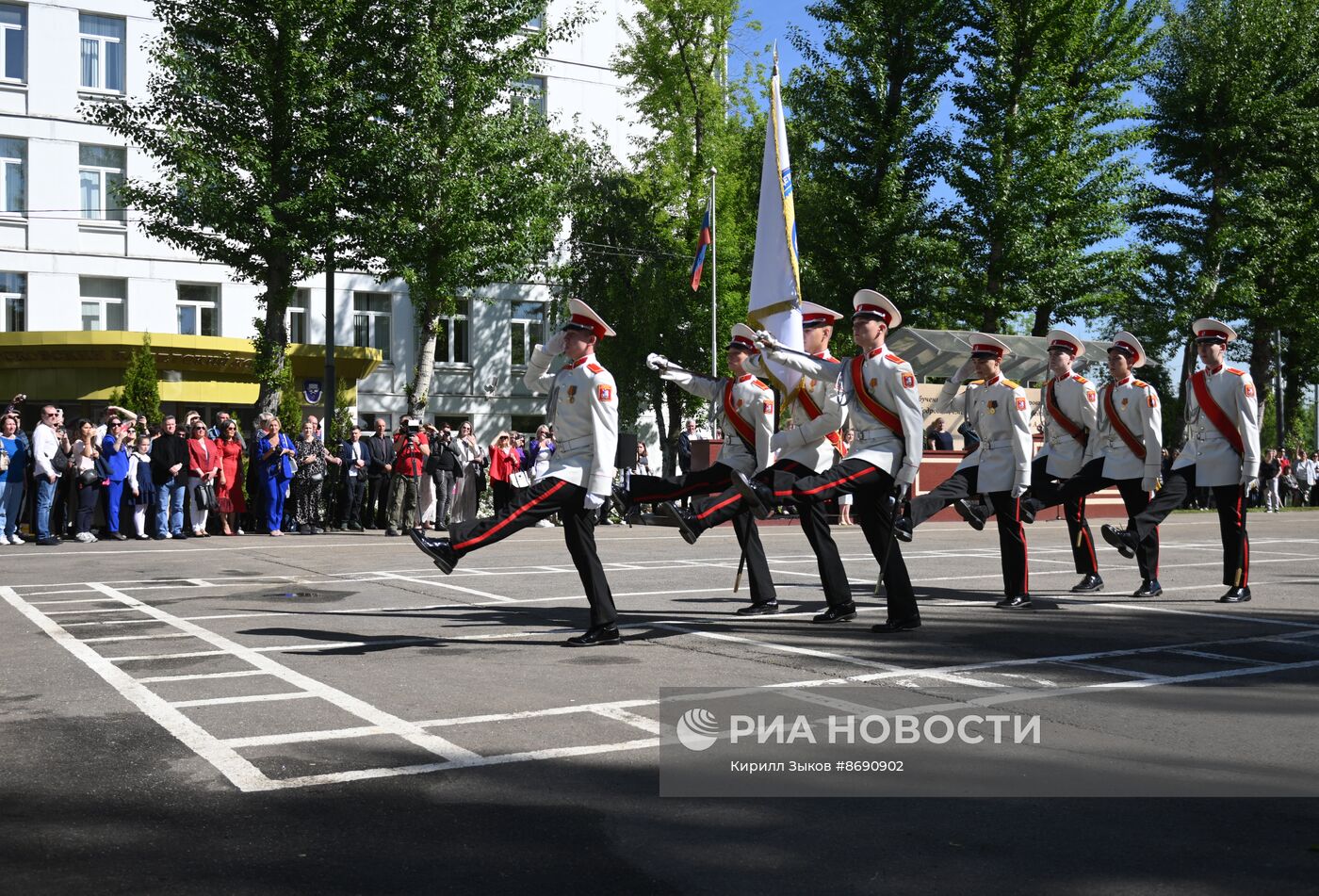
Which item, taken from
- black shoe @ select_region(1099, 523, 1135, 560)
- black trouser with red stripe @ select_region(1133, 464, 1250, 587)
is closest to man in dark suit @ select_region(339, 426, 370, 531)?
black shoe @ select_region(1099, 523, 1135, 560)

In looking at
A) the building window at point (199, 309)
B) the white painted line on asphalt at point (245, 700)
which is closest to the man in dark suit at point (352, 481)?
the white painted line on asphalt at point (245, 700)

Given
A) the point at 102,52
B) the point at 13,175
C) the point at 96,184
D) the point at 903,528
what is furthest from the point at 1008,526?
the point at 102,52

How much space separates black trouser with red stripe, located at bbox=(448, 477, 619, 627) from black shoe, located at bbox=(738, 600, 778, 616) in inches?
75.0

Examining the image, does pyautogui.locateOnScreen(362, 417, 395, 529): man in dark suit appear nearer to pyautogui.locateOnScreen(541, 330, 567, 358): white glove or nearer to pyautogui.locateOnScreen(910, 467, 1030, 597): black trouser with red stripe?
pyautogui.locateOnScreen(910, 467, 1030, 597): black trouser with red stripe

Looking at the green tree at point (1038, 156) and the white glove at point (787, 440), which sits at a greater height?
the green tree at point (1038, 156)

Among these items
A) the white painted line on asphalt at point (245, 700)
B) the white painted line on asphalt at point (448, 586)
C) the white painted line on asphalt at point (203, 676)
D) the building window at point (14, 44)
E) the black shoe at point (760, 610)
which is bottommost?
the white painted line on asphalt at point (245, 700)

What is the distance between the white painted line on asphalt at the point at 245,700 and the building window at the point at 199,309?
3635cm

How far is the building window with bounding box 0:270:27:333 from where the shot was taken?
127ft

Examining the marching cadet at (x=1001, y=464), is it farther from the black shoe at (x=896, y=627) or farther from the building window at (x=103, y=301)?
the building window at (x=103, y=301)

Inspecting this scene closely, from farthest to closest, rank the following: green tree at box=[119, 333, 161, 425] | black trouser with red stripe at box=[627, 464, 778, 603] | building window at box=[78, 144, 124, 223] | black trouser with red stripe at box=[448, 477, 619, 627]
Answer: building window at box=[78, 144, 124, 223] < green tree at box=[119, 333, 161, 425] < black trouser with red stripe at box=[627, 464, 778, 603] < black trouser with red stripe at box=[448, 477, 619, 627]

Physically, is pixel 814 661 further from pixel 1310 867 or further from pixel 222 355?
pixel 222 355

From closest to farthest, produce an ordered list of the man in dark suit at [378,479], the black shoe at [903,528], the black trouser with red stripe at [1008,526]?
the black shoe at [903,528]
the black trouser with red stripe at [1008,526]
the man in dark suit at [378,479]

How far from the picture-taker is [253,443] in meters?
23.1

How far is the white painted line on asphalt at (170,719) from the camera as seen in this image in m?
5.23
